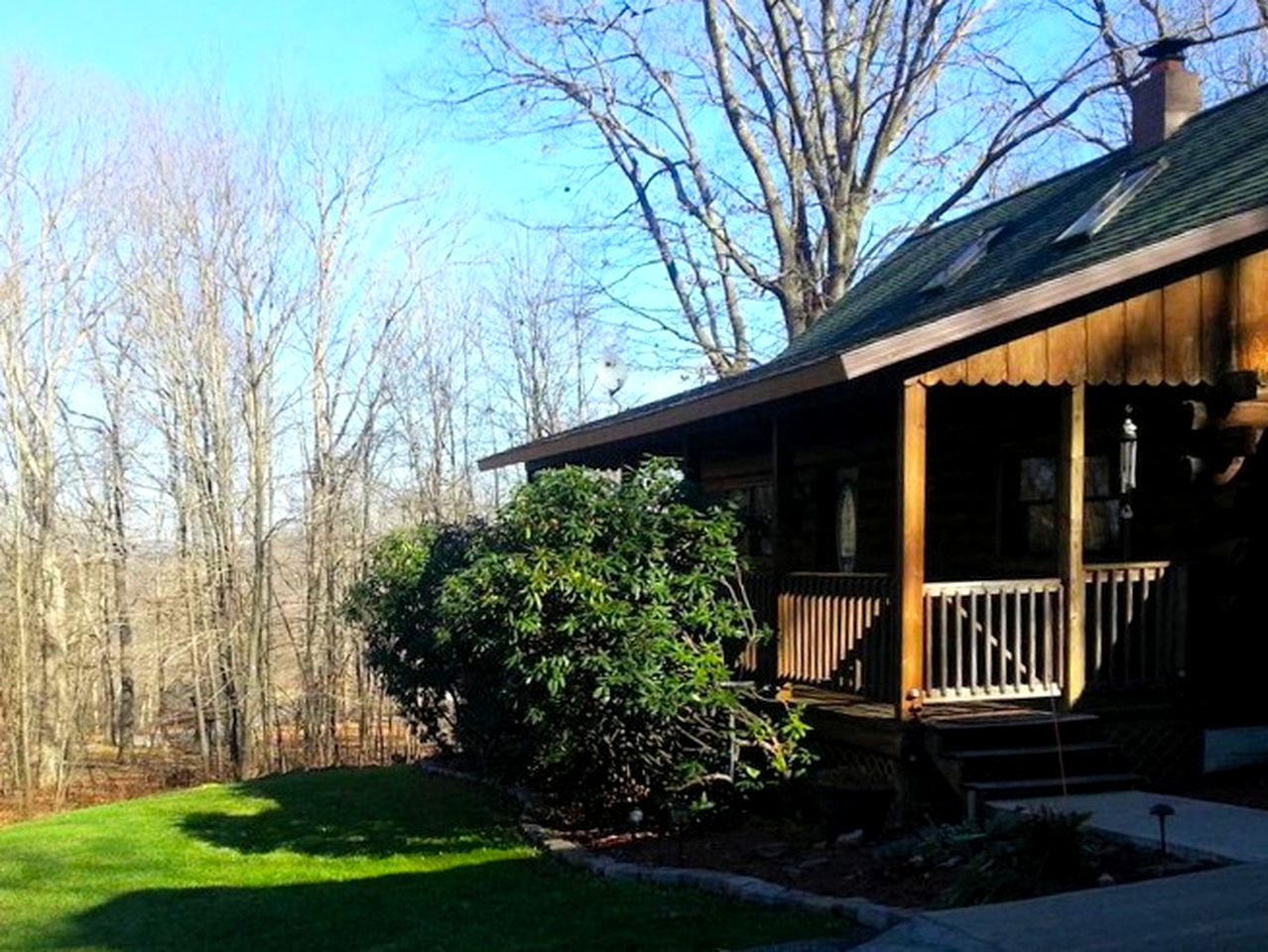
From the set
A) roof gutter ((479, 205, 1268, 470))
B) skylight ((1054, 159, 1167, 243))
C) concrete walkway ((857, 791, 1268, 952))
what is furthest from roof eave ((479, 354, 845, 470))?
concrete walkway ((857, 791, 1268, 952))

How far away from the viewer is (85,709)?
28234mm

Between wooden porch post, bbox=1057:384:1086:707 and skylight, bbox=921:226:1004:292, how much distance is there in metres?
4.01

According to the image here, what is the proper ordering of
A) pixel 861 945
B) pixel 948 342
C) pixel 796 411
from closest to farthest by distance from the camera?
1. pixel 861 945
2. pixel 948 342
3. pixel 796 411

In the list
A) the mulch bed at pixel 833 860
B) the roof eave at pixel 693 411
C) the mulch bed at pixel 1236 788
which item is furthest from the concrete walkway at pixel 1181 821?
the roof eave at pixel 693 411

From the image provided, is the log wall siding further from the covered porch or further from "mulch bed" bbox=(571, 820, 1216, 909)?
"mulch bed" bbox=(571, 820, 1216, 909)

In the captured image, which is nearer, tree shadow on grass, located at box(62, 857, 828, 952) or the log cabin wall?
tree shadow on grass, located at box(62, 857, 828, 952)

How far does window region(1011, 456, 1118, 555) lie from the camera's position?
12.4m

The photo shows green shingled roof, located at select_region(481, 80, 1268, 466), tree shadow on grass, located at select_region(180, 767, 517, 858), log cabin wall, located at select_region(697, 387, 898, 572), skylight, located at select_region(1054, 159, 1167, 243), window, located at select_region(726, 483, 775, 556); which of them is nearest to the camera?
green shingled roof, located at select_region(481, 80, 1268, 466)

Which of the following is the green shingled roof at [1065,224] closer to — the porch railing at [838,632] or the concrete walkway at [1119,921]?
the porch railing at [838,632]

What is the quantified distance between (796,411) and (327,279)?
18094mm

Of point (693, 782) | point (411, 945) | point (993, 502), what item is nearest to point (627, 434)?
point (993, 502)

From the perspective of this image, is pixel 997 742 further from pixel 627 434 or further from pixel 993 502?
pixel 627 434

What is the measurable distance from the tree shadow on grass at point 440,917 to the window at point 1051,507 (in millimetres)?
5809

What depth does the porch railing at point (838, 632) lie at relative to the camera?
416 inches
